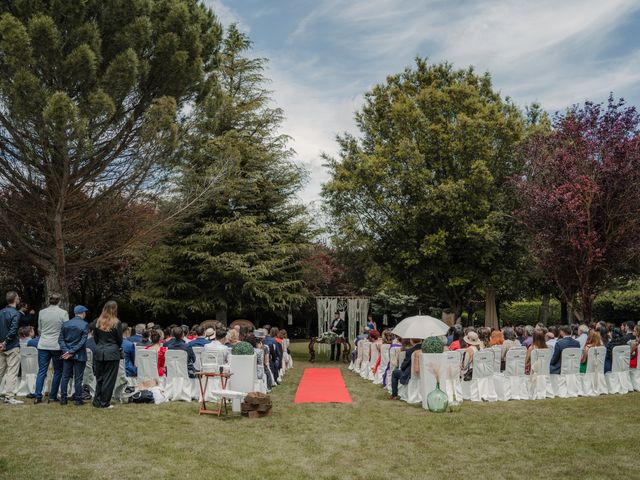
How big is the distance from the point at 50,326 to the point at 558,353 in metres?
8.88

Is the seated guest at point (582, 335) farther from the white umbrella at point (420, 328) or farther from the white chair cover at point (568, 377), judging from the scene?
the white umbrella at point (420, 328)

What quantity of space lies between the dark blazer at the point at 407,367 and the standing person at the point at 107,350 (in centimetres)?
483

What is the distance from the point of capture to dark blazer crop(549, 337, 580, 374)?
36.9 feet

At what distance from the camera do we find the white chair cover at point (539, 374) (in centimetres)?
1098

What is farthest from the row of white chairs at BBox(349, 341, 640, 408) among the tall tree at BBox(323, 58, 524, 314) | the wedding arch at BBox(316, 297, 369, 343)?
the wedding arch at BBox(316, 297, 369, 343)

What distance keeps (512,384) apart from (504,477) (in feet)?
17.4

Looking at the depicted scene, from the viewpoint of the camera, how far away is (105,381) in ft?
30.5

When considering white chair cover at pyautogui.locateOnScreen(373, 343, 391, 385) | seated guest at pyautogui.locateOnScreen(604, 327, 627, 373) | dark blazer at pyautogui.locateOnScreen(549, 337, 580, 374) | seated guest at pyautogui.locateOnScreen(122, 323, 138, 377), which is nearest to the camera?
seated guest at pyautogui.locateOnScreen(122, 323, 138, 377)

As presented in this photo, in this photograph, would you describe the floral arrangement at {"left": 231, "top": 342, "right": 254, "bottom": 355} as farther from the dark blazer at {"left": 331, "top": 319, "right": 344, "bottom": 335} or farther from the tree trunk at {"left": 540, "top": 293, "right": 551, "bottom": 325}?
the tree trunk at {"left": 540, "top": 293, "right": 551, "bottom": 325}

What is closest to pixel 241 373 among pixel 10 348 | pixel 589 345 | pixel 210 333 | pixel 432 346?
pixel 210 333

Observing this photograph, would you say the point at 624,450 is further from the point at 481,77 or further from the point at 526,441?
the point at 481,77

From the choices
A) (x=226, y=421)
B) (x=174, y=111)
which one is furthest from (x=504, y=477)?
(x=174, y=111)

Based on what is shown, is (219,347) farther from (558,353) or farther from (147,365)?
(558,353)

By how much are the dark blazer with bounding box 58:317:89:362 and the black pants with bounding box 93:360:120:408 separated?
45cm
